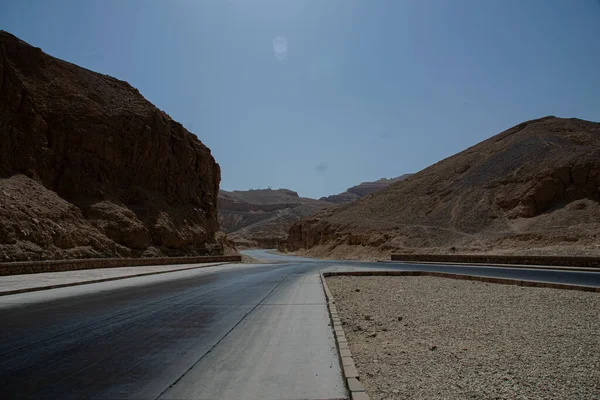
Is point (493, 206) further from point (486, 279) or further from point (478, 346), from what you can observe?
point (478, 346)

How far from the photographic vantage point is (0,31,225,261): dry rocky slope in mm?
28328

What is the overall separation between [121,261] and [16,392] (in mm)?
26633

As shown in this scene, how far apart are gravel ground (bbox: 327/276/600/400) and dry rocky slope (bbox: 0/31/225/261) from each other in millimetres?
23143

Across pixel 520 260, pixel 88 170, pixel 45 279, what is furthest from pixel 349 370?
pixel 88 170

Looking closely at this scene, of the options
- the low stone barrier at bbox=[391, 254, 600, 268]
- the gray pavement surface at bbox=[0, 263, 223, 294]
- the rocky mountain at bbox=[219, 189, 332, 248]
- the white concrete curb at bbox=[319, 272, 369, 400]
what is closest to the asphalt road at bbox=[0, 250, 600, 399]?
the white concrete curb at bbox=[319, 272, 369, 400]

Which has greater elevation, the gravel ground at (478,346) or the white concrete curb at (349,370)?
the white concrete curb at (349,370)

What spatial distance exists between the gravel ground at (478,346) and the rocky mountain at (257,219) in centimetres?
11267

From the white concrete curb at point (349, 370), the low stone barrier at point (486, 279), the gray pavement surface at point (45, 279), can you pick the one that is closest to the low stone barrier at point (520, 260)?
the low stone barrier at point (486, 279)

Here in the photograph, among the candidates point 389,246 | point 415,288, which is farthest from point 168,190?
point 415,288

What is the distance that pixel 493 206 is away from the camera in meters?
56.6

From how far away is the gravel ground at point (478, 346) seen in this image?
4.70 meters

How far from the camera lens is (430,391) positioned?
4.59 m

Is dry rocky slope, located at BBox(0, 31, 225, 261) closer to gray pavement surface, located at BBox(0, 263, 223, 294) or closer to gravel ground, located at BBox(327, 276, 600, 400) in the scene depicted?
gray pavement surface, located at BBox(0, 263, 223, 294)

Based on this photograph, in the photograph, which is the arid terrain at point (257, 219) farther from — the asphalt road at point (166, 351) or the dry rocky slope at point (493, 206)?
the asphalt road at point (166, 351)
